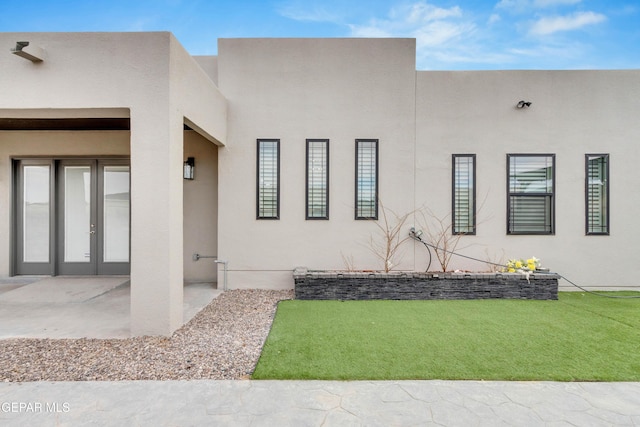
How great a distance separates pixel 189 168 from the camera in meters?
7.39

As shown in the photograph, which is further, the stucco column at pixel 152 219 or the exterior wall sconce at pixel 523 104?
the exterior wall sconce at pixel 523 104

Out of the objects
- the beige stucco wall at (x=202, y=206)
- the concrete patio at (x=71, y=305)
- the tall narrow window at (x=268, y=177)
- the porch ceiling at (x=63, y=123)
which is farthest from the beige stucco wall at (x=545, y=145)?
the porch ceiling at (x=63, y=123)

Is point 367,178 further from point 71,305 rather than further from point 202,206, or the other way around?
point 71,305

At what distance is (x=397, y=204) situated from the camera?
714 cm

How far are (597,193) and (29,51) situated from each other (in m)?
10.7

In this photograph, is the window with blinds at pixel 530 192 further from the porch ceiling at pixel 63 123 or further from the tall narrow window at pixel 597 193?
the porch ceiling at pixel 63 123

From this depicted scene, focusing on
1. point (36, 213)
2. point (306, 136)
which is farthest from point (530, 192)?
point (36, 213)

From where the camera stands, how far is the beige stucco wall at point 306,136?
7090mm

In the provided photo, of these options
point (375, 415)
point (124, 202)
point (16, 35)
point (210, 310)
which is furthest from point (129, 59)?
point (375, 415)

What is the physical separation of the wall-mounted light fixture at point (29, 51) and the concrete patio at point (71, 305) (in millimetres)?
3767

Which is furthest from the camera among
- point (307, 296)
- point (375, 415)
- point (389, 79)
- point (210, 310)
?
point (389, 79)

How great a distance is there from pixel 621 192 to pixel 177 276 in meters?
9.34

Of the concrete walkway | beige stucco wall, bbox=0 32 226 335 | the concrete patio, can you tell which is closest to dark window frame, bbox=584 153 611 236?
the concrete walkway

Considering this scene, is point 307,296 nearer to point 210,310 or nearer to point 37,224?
point 210,310
